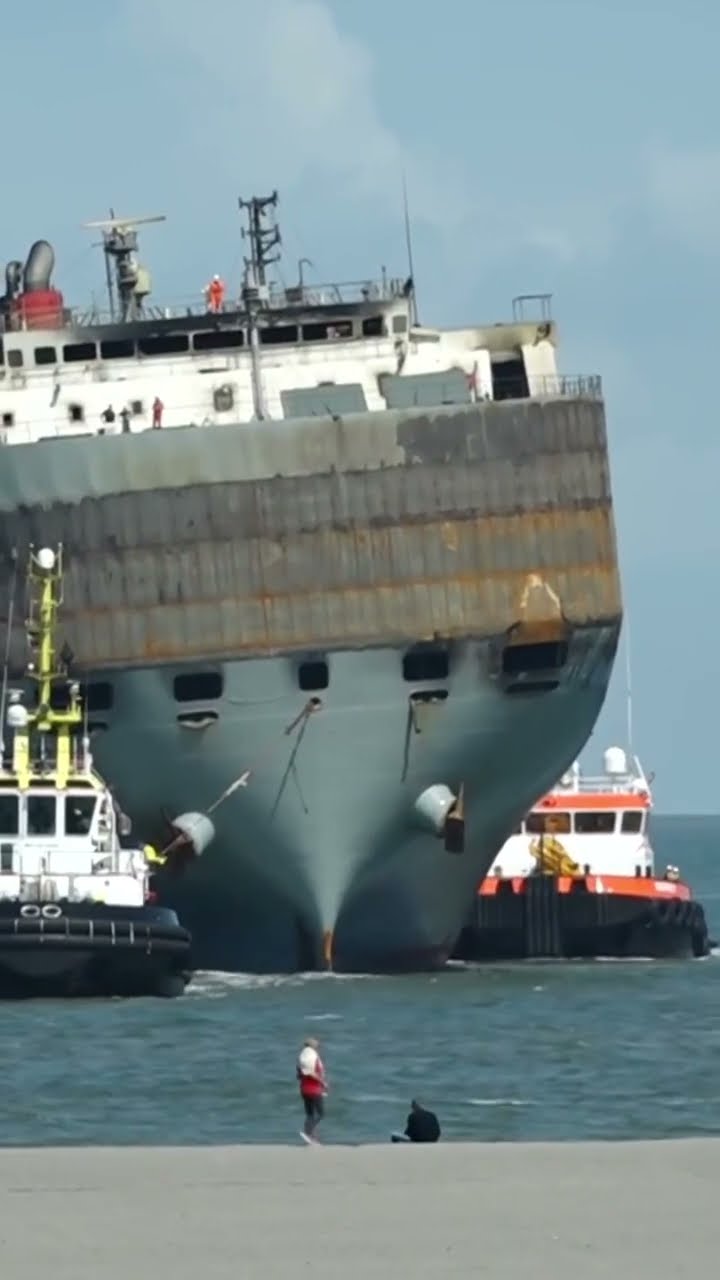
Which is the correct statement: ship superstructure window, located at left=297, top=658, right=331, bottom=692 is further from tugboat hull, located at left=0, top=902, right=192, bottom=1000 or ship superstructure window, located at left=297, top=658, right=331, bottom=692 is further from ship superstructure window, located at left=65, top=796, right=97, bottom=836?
tugboat hull, located at left=0, top=902, right=192, bottom=1000

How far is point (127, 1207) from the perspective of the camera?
26.8 meters

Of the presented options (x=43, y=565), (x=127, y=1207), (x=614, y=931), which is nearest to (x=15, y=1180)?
(x=127, y=1207)

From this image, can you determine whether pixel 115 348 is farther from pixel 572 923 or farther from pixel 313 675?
pixel 572 923

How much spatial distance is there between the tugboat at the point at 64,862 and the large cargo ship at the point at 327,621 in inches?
31.2

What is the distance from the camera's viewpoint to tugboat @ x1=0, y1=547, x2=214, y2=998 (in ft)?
175

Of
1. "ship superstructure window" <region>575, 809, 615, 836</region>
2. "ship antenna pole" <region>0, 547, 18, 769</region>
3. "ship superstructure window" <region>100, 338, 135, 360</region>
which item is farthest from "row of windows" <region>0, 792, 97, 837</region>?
"ship superstructure window" <region>575, 809, 615, 836</region>

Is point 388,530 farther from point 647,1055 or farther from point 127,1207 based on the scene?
point 127,1207

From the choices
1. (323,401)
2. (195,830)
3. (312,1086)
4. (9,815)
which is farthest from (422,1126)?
(323,401)

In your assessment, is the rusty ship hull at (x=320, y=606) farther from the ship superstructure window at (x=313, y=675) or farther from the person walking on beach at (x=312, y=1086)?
the person walking on beach at (x=312, y=1086)

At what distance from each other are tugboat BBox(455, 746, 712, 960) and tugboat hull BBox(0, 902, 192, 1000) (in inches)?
623

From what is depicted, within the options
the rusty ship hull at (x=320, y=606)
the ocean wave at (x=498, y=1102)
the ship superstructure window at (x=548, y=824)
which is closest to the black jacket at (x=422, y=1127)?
the ocean wave at (x=498, y=1102)

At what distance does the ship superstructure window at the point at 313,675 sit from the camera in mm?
58781

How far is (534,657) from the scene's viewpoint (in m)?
59.9

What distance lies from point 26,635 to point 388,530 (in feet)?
18.6
